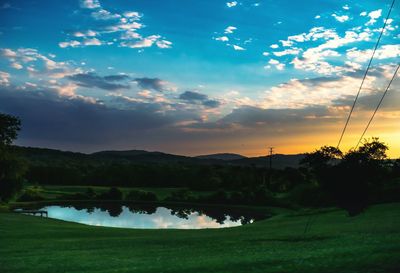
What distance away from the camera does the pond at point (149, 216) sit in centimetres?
6299

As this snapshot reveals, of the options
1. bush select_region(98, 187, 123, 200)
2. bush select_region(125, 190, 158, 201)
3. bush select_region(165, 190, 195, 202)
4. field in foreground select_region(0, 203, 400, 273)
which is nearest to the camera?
field in foreground select_region(0, 203, 400, 273)

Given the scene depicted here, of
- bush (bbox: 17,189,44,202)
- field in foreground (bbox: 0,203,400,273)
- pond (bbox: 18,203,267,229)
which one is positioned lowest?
pond (bbox: 18,203,267,229)

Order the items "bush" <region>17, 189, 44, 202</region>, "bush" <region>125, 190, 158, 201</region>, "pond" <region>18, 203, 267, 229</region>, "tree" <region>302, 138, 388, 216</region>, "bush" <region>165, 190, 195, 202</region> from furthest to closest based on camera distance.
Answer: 1. "bush" <region>125, 190, 158, 201</region>
2. "bush" <region>165, 190, 195, 202</region>
3. "bush" <region>17, 189, 44, 202</region>
4. "pond" <region>18, 203, 267, 229</region>
5. "tree" <region>302, 138, 388, 216</region>

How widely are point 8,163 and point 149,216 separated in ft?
77.3

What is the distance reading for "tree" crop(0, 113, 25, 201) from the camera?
6531cm

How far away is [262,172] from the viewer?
121938mm

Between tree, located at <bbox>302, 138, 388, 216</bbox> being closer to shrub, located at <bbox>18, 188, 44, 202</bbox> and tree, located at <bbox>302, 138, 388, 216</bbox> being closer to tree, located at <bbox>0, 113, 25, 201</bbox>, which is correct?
tree, located at <bbox>0, 113, 25, 201</bbox>

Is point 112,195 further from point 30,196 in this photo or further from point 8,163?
point 8,163

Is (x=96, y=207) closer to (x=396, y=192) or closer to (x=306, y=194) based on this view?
(x=306, y=194)

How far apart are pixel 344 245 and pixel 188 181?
103462 millimetres

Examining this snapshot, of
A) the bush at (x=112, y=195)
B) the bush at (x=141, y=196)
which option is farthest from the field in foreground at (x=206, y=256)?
the bush at (x=112, y=195)

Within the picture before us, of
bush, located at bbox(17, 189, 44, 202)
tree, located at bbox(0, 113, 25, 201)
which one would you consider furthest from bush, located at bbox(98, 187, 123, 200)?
tree, located at bbox(0, 113, 25, 201)

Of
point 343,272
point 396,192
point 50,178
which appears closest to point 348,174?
point 396,192

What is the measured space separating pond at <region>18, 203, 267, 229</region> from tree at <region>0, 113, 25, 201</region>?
8256 millimetres
